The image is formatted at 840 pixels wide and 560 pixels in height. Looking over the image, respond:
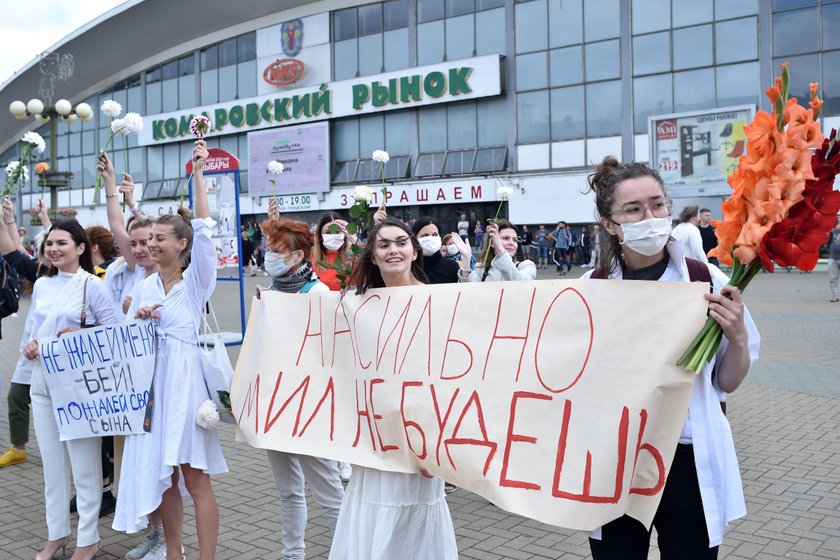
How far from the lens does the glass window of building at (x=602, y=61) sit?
97.6 ft

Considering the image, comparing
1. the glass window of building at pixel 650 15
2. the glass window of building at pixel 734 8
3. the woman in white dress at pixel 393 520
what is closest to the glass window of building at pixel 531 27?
the glass window of building at pixel 650 15

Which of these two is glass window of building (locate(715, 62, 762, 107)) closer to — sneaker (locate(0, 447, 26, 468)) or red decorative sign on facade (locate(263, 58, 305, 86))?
red decorative sign on facade (locate(263, 58, 305, 86))

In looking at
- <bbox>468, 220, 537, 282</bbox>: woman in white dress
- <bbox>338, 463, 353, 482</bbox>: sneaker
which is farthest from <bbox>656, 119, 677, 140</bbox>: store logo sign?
<bbox>338, 463, 353, 482</bbox>: sneaker

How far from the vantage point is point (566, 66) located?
101 ft

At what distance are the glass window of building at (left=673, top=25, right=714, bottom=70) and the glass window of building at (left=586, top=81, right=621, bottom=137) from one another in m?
2.35

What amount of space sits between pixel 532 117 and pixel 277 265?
1100 inches

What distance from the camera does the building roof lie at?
132 ft

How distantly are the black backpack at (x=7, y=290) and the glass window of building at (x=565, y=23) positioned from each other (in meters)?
27.9

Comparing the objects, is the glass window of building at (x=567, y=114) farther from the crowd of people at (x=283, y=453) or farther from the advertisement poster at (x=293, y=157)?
the crowd of people at (x=283, y=453)

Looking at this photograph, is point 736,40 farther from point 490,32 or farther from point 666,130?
point 490,32

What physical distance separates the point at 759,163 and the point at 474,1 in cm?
3265

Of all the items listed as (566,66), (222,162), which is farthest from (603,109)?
(222,162)

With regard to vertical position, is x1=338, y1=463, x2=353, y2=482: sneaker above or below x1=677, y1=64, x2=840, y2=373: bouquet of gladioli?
below

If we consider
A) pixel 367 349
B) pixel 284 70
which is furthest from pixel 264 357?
pixel 284 70
